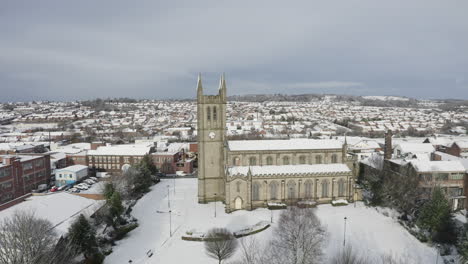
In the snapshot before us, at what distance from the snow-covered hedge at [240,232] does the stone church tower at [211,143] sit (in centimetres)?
1015

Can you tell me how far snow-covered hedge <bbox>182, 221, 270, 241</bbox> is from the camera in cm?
3155

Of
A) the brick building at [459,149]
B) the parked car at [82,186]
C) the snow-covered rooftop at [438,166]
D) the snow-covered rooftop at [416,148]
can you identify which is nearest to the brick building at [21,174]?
the parked car at [82,186]

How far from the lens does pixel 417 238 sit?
103 ft

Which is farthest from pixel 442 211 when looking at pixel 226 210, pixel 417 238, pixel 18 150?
pixel 18 150

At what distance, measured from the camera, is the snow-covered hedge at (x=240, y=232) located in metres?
31.5

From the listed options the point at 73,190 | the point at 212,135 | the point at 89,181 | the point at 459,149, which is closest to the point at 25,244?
the point at 212,135

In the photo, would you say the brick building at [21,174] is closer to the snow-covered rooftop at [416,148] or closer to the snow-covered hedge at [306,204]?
the snow-covered hedge at [306,204]

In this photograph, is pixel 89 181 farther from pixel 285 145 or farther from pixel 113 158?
pixel 285 145

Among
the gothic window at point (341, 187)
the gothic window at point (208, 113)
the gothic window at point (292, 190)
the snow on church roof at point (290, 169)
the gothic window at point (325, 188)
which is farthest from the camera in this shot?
the gothic window at point (208, 113)

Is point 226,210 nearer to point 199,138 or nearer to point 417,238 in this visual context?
point 199,138

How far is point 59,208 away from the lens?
31516 mm

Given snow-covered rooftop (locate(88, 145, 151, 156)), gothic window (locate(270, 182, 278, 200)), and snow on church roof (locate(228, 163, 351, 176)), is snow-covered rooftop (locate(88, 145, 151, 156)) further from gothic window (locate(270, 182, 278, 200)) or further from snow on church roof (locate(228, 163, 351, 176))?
gothic window (locate(270, 182, 278, 200))

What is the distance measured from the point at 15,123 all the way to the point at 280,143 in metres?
170

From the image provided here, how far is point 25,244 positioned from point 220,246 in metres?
14.9
